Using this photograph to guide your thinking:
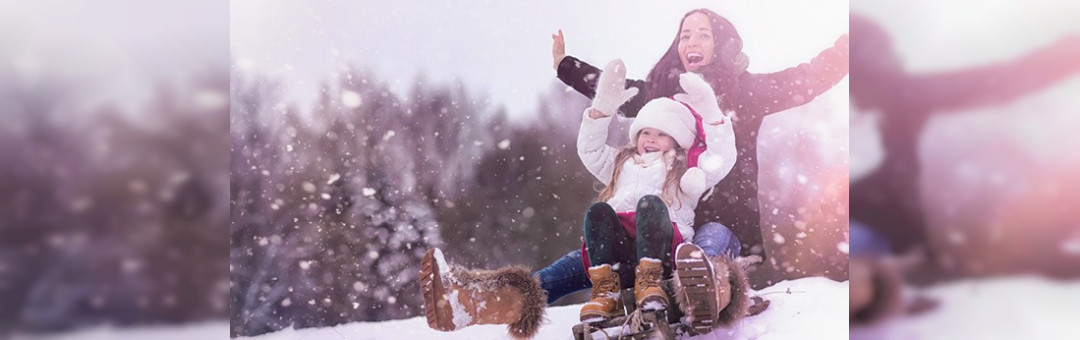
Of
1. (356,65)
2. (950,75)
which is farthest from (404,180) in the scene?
(950,75)

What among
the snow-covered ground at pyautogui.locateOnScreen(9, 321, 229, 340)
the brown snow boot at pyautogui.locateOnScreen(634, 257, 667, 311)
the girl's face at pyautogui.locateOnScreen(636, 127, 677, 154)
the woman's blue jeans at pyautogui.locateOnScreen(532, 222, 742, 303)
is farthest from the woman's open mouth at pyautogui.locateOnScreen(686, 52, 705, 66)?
the snow-covered ground at pyautogui.locateOnScreen(9, 321, 229, 340)

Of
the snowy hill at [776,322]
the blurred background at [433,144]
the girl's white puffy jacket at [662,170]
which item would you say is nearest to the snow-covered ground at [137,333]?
the blurred background at [433,144]

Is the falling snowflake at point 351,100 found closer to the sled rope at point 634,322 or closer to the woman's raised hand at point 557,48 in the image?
the woman's raised hand at point 557,48

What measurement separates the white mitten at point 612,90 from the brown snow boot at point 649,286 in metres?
0.45

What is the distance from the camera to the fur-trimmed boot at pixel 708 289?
6.47ft

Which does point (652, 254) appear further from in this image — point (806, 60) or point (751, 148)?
point (806, 60)

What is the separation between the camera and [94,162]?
1832 millimetres

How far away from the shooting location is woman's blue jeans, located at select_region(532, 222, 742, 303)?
2.15m

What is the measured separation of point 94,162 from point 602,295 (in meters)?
1.32

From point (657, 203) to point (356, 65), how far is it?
964 millimetres

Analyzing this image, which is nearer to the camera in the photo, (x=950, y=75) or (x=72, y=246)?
(x=72, y=246)

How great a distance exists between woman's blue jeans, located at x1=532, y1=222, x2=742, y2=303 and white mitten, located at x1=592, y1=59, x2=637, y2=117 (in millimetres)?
→ 420

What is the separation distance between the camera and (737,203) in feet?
7.18

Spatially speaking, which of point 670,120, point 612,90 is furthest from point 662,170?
point 612,90
